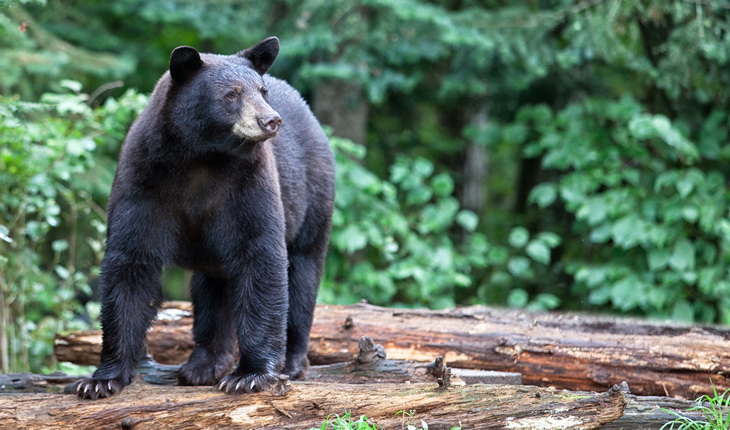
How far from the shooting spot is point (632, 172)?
30.1 feet

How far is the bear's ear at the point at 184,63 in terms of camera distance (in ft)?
13.3

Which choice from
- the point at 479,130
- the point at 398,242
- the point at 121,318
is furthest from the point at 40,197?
the point at 479,130

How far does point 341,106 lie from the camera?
386 inches

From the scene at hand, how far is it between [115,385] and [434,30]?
19.1 ft

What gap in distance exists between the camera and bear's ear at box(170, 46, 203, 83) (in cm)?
406

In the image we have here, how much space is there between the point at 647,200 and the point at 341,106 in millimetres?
3747

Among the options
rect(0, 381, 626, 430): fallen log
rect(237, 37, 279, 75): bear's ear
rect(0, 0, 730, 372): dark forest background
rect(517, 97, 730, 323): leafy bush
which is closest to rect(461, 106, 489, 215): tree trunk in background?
rect(0, 0, 730, 372): dark forest background

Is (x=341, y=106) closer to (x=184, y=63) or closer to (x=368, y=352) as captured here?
(x=368, y=352)

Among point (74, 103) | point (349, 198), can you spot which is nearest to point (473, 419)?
point (74, 103)

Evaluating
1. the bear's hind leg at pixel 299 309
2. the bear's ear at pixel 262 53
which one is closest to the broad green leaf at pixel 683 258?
the bear's hind leg at pixel 299 309

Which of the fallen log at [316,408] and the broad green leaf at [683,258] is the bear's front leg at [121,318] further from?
the broad green leaf at [683,258]

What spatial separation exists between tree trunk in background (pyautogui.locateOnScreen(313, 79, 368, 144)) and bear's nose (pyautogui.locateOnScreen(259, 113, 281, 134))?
18.9ft

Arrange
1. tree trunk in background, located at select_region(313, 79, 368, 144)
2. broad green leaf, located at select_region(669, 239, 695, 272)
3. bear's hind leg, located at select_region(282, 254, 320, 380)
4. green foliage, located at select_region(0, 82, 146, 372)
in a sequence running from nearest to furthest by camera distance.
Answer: bear's hind leg, located at select_region(282, 254, 320, 380)
green foliage, located at select_region(0, 82, 146, 372)
broad green leaf, located at select_region(669, 239, 695, 272)
tree trunk in background, located at select_region(313, 79, 368, 144)

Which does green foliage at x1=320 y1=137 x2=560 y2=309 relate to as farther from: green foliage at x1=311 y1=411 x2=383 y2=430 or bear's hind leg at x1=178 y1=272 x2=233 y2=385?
green foliage at x1=311 y1=411 x2=383 y2=430
